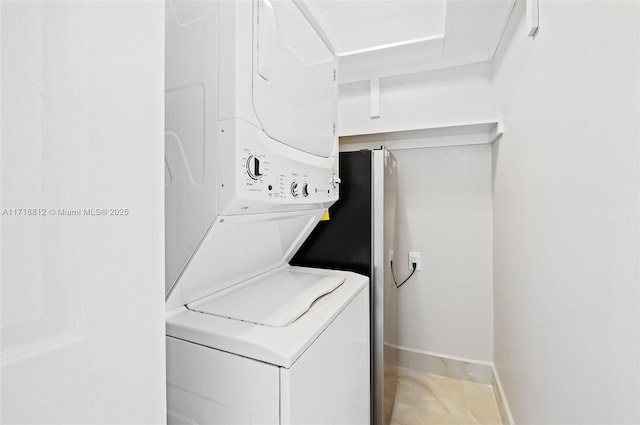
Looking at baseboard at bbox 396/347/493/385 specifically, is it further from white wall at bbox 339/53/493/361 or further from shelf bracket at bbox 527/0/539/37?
shelf bracket at bbox 527/0/539/37

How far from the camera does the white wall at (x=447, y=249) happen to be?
266cm

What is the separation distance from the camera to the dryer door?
1.02 m

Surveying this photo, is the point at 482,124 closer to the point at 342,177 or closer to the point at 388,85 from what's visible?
the point at 388,85

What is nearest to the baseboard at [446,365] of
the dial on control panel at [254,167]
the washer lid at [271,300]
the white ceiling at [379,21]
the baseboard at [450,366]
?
the baseboard at [450,366]

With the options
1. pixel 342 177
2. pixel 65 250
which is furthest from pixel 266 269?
pixel 65 250

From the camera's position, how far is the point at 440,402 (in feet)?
8.02

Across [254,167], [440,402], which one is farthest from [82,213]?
[440,402]

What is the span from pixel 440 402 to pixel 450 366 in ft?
1.32

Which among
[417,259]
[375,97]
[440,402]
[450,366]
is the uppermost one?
[375,97]

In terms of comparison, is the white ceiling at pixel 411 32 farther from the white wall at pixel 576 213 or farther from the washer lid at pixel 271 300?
the washer lid at pixel 271 300

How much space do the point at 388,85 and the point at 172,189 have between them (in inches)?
93.7

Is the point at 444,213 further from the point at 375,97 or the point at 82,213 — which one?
the point at 82,213

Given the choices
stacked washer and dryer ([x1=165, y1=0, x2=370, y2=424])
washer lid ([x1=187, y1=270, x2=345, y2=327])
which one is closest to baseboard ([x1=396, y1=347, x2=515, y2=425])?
washer lid ([x1=187, y1=270, x2=345, y2=327])

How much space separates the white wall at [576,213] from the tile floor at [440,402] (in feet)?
1.72
